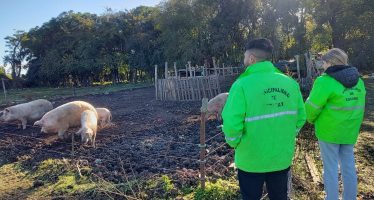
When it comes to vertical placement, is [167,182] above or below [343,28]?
below

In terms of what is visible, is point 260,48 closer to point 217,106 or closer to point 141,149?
point 141,149

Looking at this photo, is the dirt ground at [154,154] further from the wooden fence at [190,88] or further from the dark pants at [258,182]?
the wooden fence at [190,88]

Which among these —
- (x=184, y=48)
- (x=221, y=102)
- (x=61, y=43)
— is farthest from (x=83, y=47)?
(x=221, y=102)

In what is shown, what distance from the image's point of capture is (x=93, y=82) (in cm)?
5100

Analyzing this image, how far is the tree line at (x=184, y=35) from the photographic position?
30438mm

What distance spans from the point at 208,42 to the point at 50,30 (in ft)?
86.9

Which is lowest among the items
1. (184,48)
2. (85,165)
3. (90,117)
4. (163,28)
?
(85,165)

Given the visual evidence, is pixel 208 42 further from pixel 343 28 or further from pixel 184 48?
pixel 343 28

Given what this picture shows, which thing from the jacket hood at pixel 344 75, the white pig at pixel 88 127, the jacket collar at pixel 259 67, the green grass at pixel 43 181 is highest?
the jacket collar at pixel 259 67

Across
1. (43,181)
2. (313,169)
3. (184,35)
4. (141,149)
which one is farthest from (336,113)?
(184,35)

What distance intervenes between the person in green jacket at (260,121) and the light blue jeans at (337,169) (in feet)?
4.20

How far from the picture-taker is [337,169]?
439 centimetres

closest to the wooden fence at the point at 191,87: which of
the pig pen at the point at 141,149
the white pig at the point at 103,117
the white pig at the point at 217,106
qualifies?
the pig pen at the point at 141,149

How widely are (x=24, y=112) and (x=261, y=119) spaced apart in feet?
40.6
